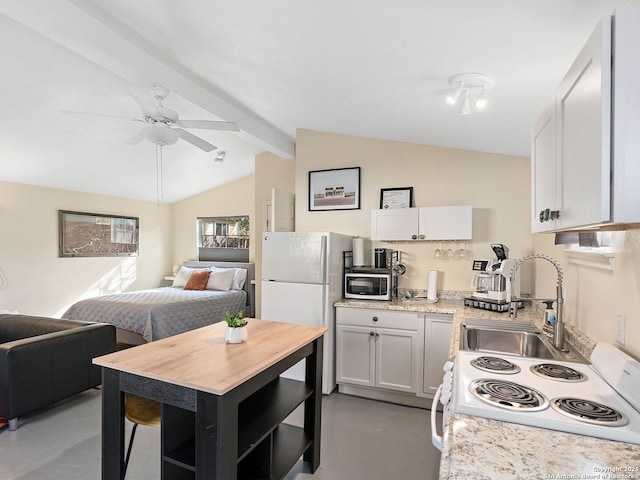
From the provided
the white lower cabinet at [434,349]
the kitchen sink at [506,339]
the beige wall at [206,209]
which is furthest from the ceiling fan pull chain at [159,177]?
the kitchen sink at [506,339]

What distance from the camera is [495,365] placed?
57.7 inches

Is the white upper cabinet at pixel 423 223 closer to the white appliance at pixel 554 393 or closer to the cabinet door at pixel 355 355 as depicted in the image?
the cabinet door at pixel 355 355

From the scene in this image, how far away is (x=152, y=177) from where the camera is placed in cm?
549

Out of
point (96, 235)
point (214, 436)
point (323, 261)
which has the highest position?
point (96, 235)

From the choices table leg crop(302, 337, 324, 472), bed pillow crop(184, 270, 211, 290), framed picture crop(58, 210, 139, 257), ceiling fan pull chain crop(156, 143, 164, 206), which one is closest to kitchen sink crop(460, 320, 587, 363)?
table leg crop(302, 337, 324, 472)

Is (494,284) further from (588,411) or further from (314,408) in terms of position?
(588,411)

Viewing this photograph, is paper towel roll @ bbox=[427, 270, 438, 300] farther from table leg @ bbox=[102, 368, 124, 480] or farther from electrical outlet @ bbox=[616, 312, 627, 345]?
table leg @ bbox=[102, 368, 124, 480]

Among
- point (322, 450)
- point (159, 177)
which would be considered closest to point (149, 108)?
point (322, 450)

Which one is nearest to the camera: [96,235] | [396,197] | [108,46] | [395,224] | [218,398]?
[218,398]

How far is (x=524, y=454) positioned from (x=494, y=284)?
2.22 meters

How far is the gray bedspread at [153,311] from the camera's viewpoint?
421cm

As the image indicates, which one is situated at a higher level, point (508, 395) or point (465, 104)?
point (465, 104)

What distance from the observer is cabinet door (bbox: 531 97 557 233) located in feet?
4.05

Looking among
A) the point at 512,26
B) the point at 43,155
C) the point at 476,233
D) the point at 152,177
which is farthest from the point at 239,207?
the point at 512,26
